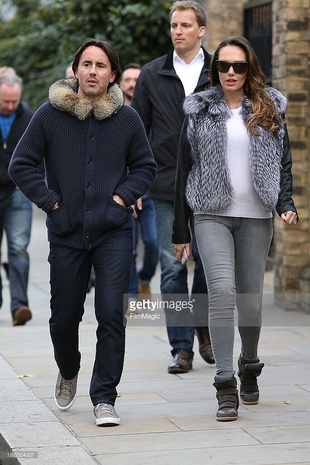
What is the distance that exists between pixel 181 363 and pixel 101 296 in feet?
4.90

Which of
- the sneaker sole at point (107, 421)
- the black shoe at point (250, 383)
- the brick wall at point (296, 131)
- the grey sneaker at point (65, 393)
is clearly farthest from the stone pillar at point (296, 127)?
the sneaker sole at point (107, 421)

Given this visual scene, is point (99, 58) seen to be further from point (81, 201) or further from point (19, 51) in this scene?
point (19, 51)

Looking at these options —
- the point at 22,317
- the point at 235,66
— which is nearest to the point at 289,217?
the point at 235,66

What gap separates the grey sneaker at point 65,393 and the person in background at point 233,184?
28.9 inches

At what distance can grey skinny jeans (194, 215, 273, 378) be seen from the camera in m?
5.99

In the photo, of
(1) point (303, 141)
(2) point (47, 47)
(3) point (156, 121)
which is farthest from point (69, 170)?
(2) point (47, 47)

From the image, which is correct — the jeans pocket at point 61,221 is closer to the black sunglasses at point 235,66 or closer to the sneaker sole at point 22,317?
the black sunglasses at point 235,66

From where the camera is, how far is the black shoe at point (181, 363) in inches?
285

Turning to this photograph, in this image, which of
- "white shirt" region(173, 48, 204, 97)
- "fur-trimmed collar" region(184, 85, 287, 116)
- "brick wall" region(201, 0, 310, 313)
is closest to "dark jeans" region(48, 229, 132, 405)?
"fur-trimmed collar" region(184, 85, 287, 116)

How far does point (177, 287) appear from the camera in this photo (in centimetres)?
743

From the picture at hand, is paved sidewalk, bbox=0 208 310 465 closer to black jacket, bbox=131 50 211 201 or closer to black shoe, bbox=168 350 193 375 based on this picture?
black shoe, bbox=168 350 193 375

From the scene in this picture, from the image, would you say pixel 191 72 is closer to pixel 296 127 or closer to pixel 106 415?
pixel 296 127

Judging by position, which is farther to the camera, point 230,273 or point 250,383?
point 250,383

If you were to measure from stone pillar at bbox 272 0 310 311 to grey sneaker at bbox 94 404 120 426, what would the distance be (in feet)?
13.3
